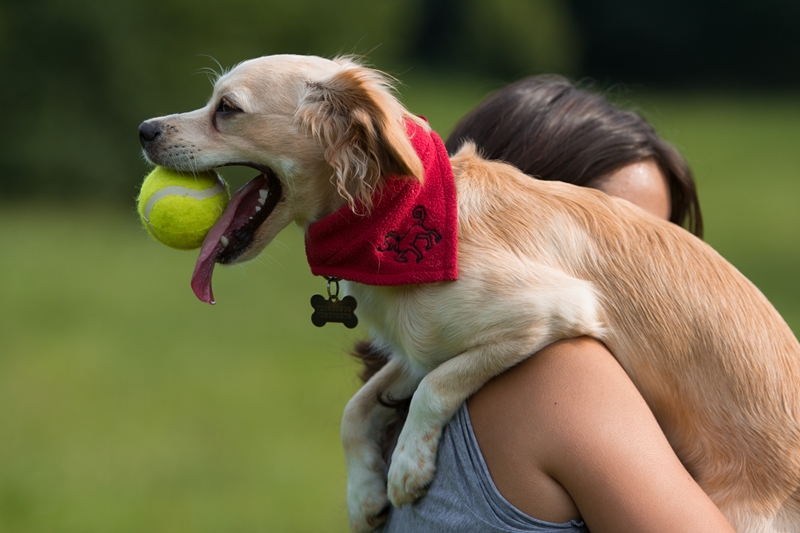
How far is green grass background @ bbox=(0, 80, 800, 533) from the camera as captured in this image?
21.5 ft

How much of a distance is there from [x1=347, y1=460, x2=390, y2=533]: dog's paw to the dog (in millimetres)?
264

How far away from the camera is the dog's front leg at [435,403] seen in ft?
7.85

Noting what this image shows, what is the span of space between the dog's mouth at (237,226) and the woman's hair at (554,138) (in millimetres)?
688

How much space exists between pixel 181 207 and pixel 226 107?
0.37 meters

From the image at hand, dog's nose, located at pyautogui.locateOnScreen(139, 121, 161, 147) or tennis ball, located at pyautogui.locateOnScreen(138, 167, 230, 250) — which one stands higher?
dog's nose, located at pyautogui.locateOnScreen(139, 121, 161, 147)

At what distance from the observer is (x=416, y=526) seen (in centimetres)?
246

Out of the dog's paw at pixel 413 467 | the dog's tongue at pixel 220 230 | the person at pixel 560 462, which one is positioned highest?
the dog's tongue at pixel 220 230

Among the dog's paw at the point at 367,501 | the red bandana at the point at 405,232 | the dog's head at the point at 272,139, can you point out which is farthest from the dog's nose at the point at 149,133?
the dog's paw at the point at 367,501

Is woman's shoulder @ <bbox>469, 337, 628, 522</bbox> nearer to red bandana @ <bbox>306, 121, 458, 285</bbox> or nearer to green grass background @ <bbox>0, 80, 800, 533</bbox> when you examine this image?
red bandana @ <bbox>306, 121, 458, 285</bbox>

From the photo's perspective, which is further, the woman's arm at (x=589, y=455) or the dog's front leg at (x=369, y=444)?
the dog's front leg at (x=369, y=444)

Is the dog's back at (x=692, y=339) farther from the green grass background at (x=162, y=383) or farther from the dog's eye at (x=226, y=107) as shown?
the green grass background at (x=162, y=383)

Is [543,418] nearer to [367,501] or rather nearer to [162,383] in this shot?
[367,501]

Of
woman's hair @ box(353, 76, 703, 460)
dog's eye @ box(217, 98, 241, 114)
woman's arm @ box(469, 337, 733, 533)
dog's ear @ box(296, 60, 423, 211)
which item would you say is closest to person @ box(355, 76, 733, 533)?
woman's arm @ box(469, 337, 733, 533)

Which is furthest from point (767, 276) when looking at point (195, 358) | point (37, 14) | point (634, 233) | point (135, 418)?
point (37, 14)
